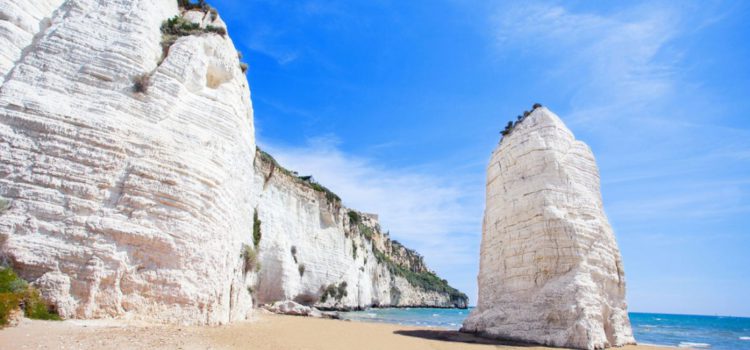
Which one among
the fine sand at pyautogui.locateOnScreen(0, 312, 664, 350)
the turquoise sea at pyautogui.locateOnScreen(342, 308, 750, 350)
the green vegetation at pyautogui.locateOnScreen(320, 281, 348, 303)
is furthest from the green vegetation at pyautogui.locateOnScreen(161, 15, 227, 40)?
the green vegetation at pyautogui.locateOnScreen(320, 281, 348, 303)

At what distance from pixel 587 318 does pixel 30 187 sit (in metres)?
13.7

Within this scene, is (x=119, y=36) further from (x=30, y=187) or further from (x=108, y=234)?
(x=108, y=234)

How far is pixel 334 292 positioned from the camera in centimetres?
3672

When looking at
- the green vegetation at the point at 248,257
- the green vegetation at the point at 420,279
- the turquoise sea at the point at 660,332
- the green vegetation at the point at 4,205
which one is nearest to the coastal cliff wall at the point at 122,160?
the green vegetation at the point at 4,205

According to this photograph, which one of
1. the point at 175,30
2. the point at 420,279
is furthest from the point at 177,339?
the point at 420,279

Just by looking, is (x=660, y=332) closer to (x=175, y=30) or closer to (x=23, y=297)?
(x=175, y=30)

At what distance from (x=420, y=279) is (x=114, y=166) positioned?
7577 centimetres

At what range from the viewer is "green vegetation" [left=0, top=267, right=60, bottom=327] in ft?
23.4

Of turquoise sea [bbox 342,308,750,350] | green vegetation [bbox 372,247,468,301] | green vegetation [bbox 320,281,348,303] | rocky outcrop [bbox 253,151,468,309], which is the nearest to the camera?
turquoise sea [bbox 342,308,750,350]

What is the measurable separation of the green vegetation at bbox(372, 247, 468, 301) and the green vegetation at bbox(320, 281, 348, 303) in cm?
1679

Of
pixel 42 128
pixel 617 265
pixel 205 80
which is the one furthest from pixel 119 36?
pixel 617 265

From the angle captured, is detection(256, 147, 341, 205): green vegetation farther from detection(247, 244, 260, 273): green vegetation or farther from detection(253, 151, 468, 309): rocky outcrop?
detection(247, 244, 260, 273): green vegetation

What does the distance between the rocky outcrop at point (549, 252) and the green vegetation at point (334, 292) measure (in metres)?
21.5

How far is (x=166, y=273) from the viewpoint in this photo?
9297mm
